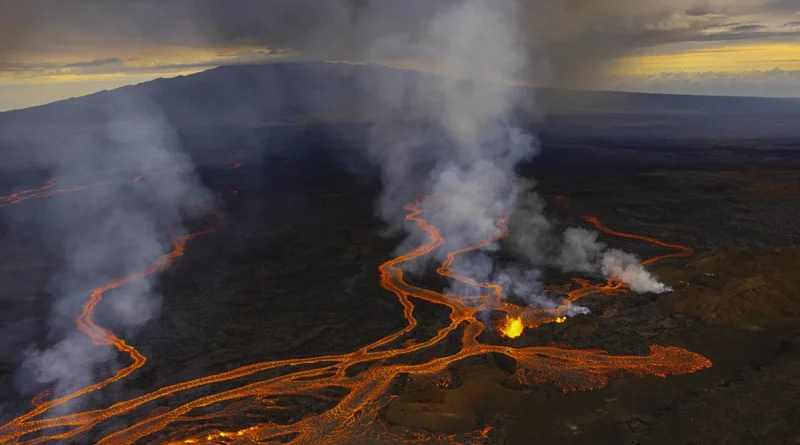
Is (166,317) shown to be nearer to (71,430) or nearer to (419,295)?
(71,430)

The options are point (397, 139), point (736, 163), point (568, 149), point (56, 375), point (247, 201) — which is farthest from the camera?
point (397, 139)

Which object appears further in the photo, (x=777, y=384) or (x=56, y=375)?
(x=56, y=375)

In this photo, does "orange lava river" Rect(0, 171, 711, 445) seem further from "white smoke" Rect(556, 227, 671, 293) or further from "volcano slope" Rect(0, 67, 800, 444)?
"white smoke" Rect(556, 227, 671, 293)

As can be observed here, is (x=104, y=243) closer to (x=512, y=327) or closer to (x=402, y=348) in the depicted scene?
(x=402, y=348)

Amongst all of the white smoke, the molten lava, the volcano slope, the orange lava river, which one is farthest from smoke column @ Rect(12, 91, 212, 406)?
the white smoke

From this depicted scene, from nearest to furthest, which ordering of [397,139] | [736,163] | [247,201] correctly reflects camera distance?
[247,201] < [736,163] < [397,139]

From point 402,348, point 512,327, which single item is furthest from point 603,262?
point 402,348

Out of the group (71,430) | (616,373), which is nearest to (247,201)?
(71,430)
